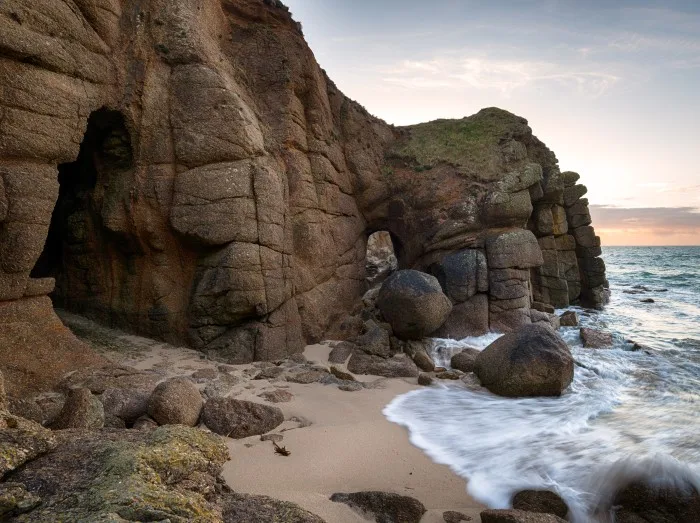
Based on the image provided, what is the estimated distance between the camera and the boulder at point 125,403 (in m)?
6.04

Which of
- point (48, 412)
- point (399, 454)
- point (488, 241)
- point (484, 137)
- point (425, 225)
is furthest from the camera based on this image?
point (484, 137)

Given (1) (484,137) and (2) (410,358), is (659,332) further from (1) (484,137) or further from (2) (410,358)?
(2) (410,358)

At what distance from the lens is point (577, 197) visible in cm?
2128

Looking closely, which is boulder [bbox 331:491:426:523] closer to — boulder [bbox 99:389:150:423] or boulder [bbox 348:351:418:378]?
boulder [bbox 99:389:150:423]

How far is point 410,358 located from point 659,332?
11.3 meters

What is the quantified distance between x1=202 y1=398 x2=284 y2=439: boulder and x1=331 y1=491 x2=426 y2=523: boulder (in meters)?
1.95

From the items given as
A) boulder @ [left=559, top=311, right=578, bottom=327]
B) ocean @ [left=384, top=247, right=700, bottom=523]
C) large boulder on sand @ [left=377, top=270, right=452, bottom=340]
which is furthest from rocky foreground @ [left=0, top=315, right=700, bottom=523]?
boulder @ [left=559, top=311, right=578, bottom=327]

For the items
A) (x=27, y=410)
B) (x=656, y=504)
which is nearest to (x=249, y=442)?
(x=27, y=410)

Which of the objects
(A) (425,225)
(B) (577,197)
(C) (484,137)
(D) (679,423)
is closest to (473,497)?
(D) (679,423)

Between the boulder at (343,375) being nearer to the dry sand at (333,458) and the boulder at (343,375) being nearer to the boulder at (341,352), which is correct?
the dry sand at (333,458)

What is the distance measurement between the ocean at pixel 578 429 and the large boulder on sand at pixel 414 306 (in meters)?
0.84

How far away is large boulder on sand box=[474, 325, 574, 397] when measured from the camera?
9039mm

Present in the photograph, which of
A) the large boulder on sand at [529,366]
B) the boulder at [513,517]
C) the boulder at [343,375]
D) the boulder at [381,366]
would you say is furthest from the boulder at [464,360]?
the boulder at [513,517]

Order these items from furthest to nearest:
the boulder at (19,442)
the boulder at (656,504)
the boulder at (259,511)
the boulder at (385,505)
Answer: the boulder at (656,504), the boulder at (385,505), the boulder at (259,511), the boulder at (19,442)
